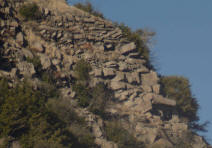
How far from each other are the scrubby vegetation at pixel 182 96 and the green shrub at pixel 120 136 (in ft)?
35.7

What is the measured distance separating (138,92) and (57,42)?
8.70m

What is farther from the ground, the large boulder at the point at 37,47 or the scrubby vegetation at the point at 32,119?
the large boulder at the point at 37,47

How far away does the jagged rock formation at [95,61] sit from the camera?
1400 inches

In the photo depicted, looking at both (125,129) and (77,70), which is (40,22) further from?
(125,129)

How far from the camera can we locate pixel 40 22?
131ft

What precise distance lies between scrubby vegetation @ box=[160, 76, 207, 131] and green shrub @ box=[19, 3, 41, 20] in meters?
15.4

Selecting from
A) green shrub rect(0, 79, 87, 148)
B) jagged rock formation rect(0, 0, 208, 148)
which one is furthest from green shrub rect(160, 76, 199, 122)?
green shrub rect(0, 79, 87, 148)

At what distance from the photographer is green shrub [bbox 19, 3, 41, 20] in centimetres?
3916

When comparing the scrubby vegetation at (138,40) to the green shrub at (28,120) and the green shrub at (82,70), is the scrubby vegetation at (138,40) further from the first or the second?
the green shrub at (28,120)

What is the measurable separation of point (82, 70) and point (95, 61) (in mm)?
2764

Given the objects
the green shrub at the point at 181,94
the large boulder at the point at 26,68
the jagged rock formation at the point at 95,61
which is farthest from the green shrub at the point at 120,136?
the green shrub at the point at 181,94

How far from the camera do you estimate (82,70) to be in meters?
37.6

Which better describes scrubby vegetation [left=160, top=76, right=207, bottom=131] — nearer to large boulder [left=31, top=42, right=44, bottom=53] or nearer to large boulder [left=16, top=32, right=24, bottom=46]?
large boulder [left=31, top=42, right=44, bottom=53]

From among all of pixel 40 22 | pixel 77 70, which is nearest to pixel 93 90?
pixel 77 70
